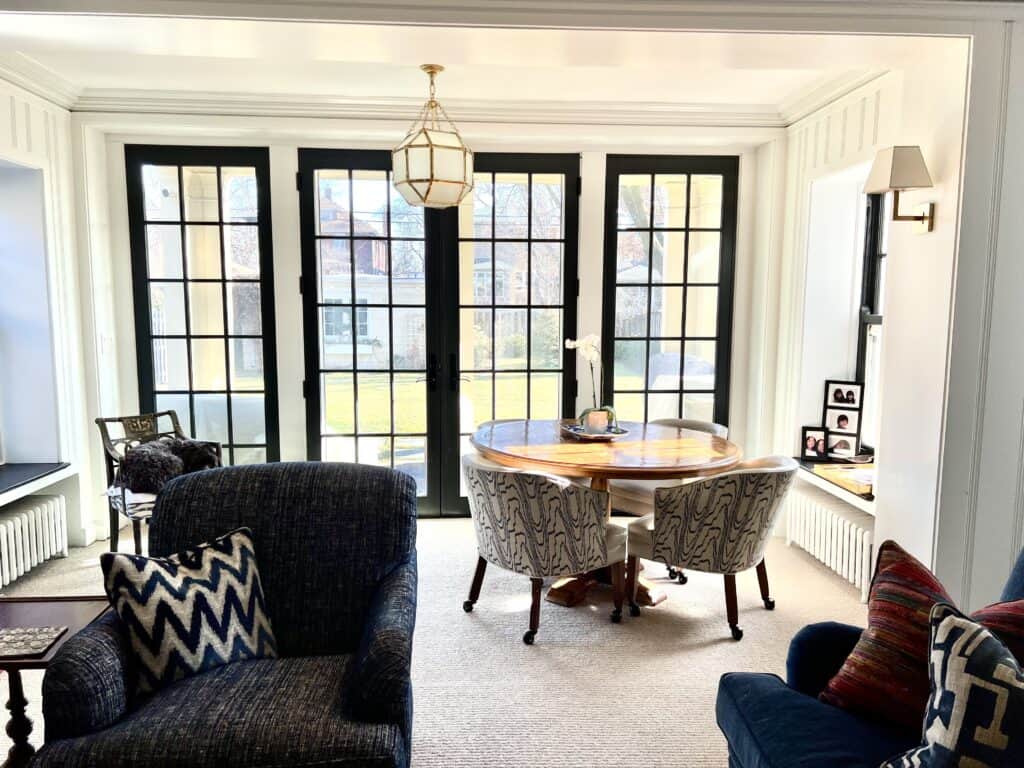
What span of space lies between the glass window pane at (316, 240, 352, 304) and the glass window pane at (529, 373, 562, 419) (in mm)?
1342

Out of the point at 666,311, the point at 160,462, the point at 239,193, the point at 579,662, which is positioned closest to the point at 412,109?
the point at 239,193

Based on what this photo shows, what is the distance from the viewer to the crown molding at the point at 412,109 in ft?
12.9

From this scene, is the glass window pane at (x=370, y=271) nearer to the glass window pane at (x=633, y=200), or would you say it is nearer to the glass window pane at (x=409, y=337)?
the glass window pane at (x=409, y=337)

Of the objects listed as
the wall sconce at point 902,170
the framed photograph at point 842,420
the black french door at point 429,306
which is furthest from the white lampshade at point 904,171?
the black french door at point 429,306

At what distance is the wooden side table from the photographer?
175cm

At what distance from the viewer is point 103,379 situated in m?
Result: 4.16

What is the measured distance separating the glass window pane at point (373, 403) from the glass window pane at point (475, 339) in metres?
0.53

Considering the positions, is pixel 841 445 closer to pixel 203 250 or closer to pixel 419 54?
pixel 419 54

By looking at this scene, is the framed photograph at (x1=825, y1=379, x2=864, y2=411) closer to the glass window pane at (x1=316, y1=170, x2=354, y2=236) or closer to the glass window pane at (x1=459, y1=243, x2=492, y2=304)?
the glass window pane at (x1=459, y1=243, x2=492, y2=304)

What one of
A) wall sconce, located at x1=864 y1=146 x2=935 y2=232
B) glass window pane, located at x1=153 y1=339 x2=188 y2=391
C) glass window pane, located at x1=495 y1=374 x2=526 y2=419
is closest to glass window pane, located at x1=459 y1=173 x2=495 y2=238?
glass window pane, located at x1=495 y1=374 x2=526 y2=419

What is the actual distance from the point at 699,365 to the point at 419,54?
2795 mm

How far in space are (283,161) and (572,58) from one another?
90.3 inches

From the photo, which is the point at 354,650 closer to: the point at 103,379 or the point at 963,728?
the point at 963,728

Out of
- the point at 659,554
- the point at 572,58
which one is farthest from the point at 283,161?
the point at 659,554
